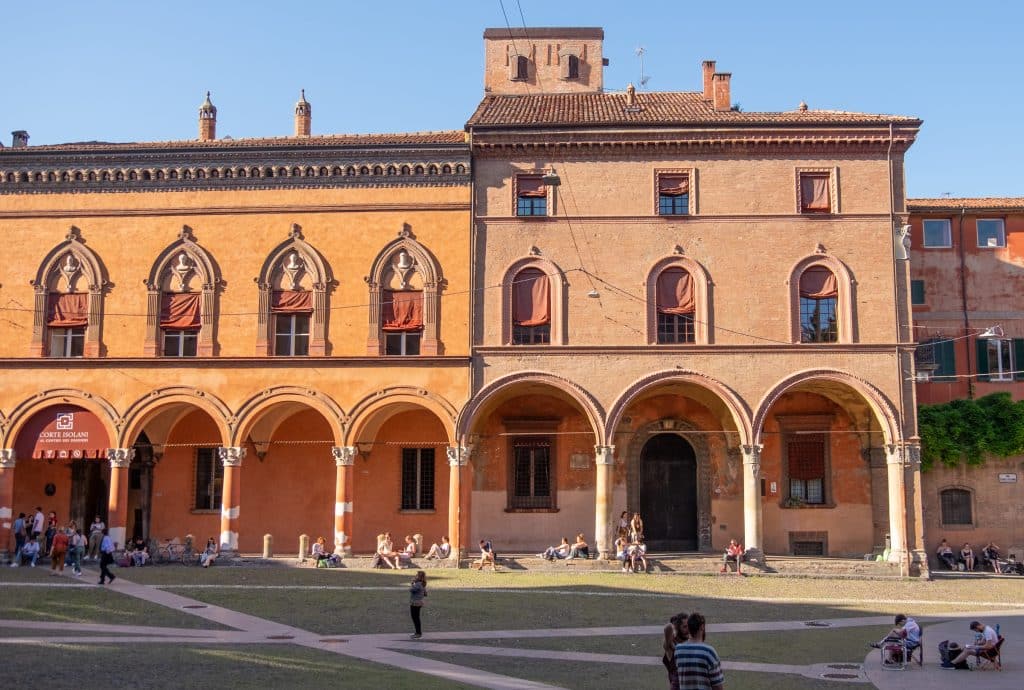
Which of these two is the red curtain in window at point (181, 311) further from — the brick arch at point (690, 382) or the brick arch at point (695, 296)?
the brick arch at point (695, 296)

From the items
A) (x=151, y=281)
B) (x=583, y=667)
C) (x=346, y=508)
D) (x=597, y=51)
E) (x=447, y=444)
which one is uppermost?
(x=597, y=51)

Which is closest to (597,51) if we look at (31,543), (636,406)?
(636,406)

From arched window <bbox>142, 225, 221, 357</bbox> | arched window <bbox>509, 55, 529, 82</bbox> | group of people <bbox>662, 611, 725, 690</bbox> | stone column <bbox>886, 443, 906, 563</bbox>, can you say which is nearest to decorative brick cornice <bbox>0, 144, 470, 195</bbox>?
arched window <bbox>142, 225, 221, 357</bbox>

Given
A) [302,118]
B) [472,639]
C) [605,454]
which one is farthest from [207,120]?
[472,639]

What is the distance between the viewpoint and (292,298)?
3322 cm

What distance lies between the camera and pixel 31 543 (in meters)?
30.9

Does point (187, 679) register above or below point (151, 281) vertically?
below

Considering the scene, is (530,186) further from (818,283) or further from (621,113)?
(818,283)

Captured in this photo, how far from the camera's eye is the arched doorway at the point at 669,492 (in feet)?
113

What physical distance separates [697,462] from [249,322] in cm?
1570

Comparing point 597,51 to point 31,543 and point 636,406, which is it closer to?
→ point 636,406

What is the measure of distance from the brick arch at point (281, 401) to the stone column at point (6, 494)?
7.44 metres

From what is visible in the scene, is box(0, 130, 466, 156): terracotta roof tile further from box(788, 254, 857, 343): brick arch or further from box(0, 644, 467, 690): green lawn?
box(0, 644, 467, 690): green lawn

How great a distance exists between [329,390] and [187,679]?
1814cm
